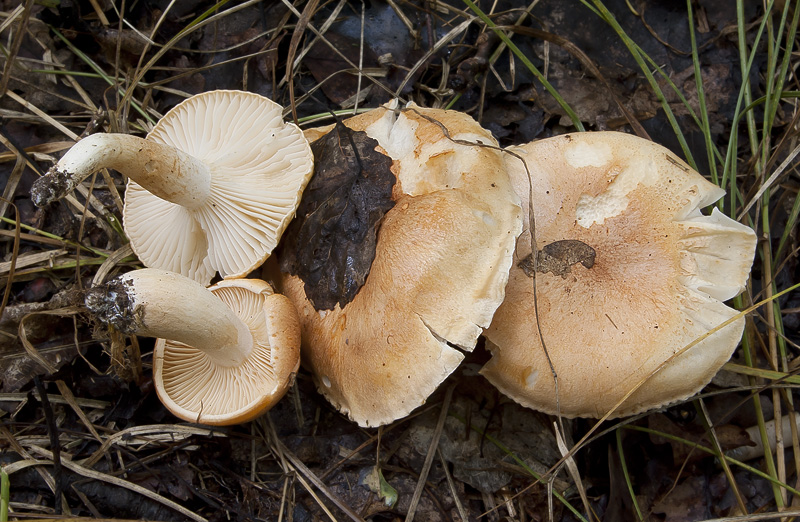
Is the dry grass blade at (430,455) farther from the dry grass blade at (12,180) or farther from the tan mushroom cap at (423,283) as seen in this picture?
the dry grass blade at (12,180)

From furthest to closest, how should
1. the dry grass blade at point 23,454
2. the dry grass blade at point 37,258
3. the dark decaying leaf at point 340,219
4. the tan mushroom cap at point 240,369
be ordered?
the dry grass blade at point 37,258, the dry grass blade at point 23,454, the dark decaying leaf at point 340,219, the tan mushroom cap at point 240,369

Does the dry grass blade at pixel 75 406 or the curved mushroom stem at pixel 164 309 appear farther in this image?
the dry grass blade at pixel 75 406

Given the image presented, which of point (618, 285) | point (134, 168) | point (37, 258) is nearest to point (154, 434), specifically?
point (37, 258)

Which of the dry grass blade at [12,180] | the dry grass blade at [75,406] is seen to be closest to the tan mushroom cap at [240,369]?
the dry grass blade at [75,406]

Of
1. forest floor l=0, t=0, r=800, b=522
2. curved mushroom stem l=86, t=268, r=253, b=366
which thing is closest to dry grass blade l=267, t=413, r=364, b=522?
forest floor l=0, t=0, r=800, b=522

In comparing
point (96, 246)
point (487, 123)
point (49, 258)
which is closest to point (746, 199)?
point (487, 123)

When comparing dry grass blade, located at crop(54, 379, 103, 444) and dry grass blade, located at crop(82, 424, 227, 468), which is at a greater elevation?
dry grass blade, located at crop(54, 379, 103, 444)

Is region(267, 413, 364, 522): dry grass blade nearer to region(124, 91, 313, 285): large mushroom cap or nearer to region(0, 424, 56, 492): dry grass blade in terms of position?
region(124, 91, 313, 285): large mushroom cap
